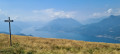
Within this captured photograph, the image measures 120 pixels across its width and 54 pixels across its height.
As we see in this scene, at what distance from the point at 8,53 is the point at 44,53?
3.23 meters

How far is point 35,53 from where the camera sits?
12.1 metres

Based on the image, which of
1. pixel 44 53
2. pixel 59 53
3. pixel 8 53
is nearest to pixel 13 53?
pixel 8 53

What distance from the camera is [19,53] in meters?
11.9

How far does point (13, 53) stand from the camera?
1162 cm

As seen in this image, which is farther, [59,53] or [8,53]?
[59,53]

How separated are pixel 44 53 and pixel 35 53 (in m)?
0.87

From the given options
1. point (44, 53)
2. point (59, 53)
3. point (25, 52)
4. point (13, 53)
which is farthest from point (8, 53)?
point (59, 53)

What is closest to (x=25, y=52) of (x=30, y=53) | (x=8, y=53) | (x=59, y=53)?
(x=30, y=53)

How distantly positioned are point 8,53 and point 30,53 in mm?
1996

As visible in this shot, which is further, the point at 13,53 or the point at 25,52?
the point at 25,52

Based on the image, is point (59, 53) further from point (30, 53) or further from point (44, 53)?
point (30, 53)

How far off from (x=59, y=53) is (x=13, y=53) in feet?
14.3

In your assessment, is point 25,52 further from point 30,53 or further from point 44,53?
point 44,53

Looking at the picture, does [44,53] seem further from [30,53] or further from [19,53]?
[19,53]
